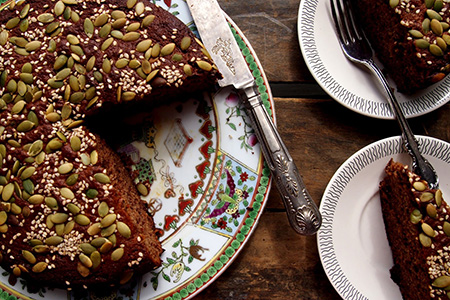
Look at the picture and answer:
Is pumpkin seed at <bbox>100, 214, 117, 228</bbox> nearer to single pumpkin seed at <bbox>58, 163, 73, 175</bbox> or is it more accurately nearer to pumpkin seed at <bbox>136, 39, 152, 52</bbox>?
single pumpkin seed at <bbox>58, 163, 73, 175</bbox>

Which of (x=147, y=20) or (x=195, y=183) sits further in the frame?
(x=195, y=183)

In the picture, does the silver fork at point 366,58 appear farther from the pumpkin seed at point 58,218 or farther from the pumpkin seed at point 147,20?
the pumpkin seed at point 58,218

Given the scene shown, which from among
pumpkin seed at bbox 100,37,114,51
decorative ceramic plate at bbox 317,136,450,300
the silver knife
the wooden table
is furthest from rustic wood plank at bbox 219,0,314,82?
pumpkin seed at bbox 100,37,114,51

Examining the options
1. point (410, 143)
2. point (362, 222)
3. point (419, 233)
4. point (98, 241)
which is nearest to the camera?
point (98, 241)

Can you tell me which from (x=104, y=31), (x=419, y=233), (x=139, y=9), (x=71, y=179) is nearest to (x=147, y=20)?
(x=139, y=9)

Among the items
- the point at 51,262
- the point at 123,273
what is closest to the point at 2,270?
the point at 51,262

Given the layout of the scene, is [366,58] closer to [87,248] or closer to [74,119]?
[74,119]
